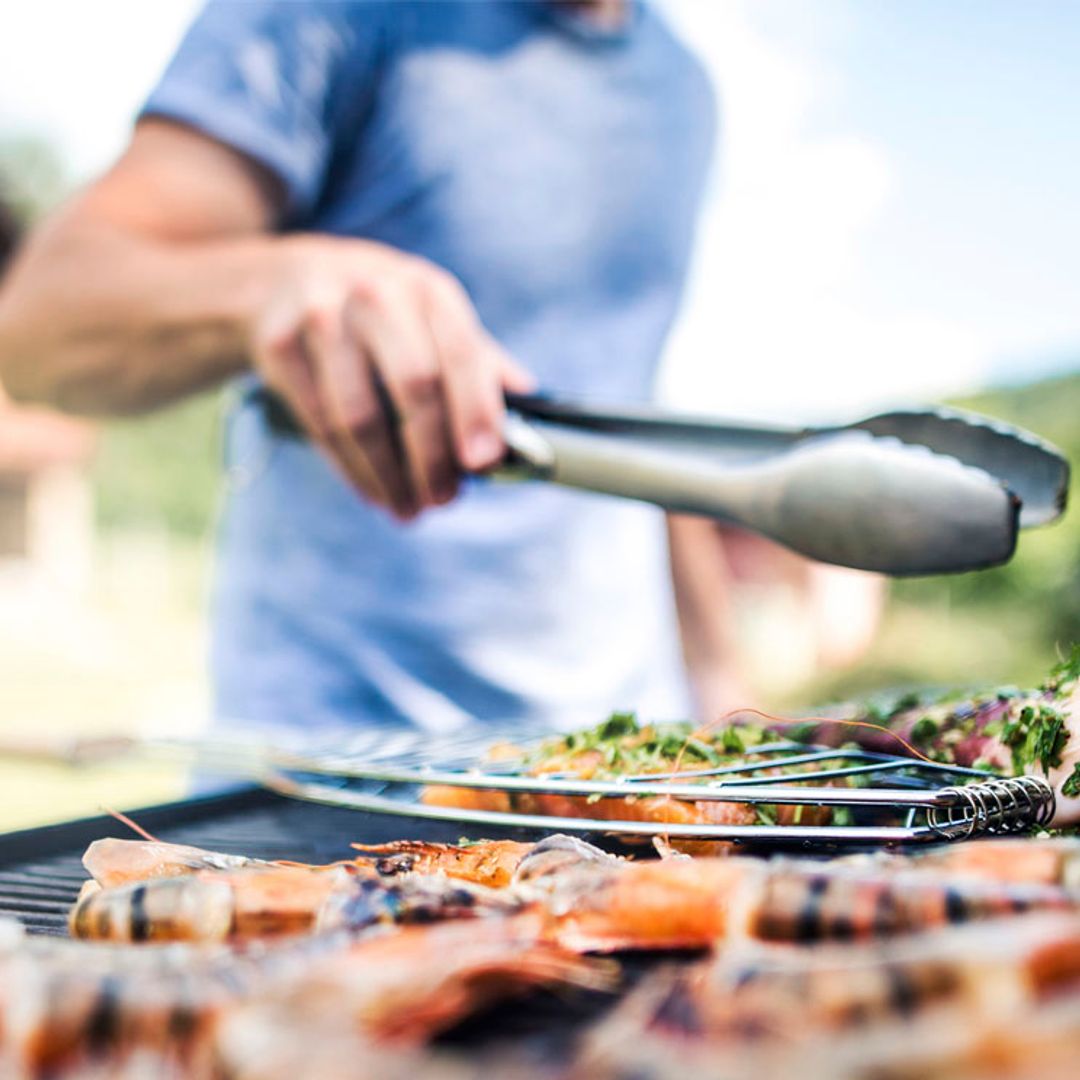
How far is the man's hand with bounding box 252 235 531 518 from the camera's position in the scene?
198 centimetres

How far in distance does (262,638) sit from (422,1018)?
7.28ft

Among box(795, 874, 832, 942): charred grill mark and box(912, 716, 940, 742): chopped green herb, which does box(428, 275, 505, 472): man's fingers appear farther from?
box(795, 874, 832, 942): charred grill mark

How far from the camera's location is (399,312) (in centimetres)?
198

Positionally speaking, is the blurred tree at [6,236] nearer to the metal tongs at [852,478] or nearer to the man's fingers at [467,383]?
the man's fingers at [467,383]

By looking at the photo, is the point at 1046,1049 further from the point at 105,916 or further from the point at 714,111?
the point at 714,111

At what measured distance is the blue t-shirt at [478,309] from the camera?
105 inches

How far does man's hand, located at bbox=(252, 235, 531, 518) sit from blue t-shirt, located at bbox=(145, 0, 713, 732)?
1.68 feet

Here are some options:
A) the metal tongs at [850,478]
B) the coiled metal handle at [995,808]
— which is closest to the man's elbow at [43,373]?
the metal tongs at [850,478]

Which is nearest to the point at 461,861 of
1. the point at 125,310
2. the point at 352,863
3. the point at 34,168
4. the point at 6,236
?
the point at 352,863

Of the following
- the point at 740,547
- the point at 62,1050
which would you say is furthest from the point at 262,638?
the point at 740,547

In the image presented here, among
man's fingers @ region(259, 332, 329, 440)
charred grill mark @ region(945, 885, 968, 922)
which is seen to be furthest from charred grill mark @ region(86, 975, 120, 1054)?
man's fingers @ region(259, 332, 329, 440)

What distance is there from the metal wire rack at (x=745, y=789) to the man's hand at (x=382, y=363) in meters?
0.59

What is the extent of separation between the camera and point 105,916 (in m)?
0.97

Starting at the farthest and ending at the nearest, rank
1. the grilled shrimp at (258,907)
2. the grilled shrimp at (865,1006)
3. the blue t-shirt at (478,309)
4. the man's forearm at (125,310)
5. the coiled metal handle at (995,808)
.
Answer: the blue t-shirt at (478,309) < the man's forearm at (125,310) < the coiled metal handle at (995,808) < the grilled shrimp at (258,907) < the grilled shrimp at (865,1006)
